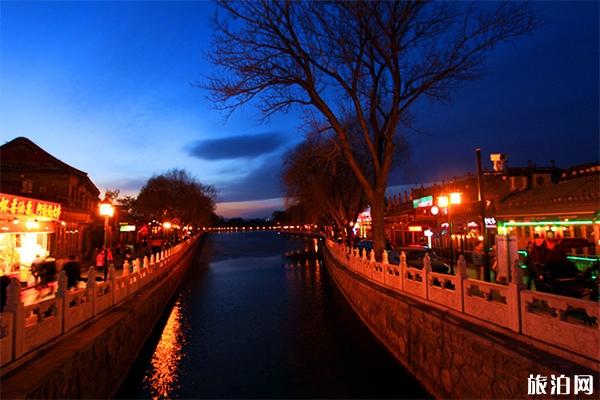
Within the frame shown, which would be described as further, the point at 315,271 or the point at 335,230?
the point at 335,230

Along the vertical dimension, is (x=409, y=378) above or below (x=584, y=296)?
below

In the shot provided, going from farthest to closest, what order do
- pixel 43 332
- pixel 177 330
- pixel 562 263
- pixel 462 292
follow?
pixel 177 330, pixel 562 263, pixel 462 292, pixel 43 332

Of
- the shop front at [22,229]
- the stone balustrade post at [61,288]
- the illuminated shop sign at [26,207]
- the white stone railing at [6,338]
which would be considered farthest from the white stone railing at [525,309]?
the shop front at [22,229]

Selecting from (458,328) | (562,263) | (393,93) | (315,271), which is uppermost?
(393,93)

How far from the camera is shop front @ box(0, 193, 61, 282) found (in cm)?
1215

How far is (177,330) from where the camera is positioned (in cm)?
1408

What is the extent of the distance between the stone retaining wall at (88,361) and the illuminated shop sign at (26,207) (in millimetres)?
4623

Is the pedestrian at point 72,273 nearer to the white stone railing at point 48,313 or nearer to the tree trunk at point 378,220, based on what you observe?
the white stone railing at point 48,313

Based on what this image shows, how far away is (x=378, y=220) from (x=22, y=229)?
1300 centimetres

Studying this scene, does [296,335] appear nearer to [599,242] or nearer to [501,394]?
[501,394]

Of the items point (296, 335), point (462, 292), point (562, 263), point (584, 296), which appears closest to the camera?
point (462, 292)

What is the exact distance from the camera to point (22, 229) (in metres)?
13.4

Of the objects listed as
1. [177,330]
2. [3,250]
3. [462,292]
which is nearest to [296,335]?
[177,330]

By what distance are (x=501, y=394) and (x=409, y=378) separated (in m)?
3.52
